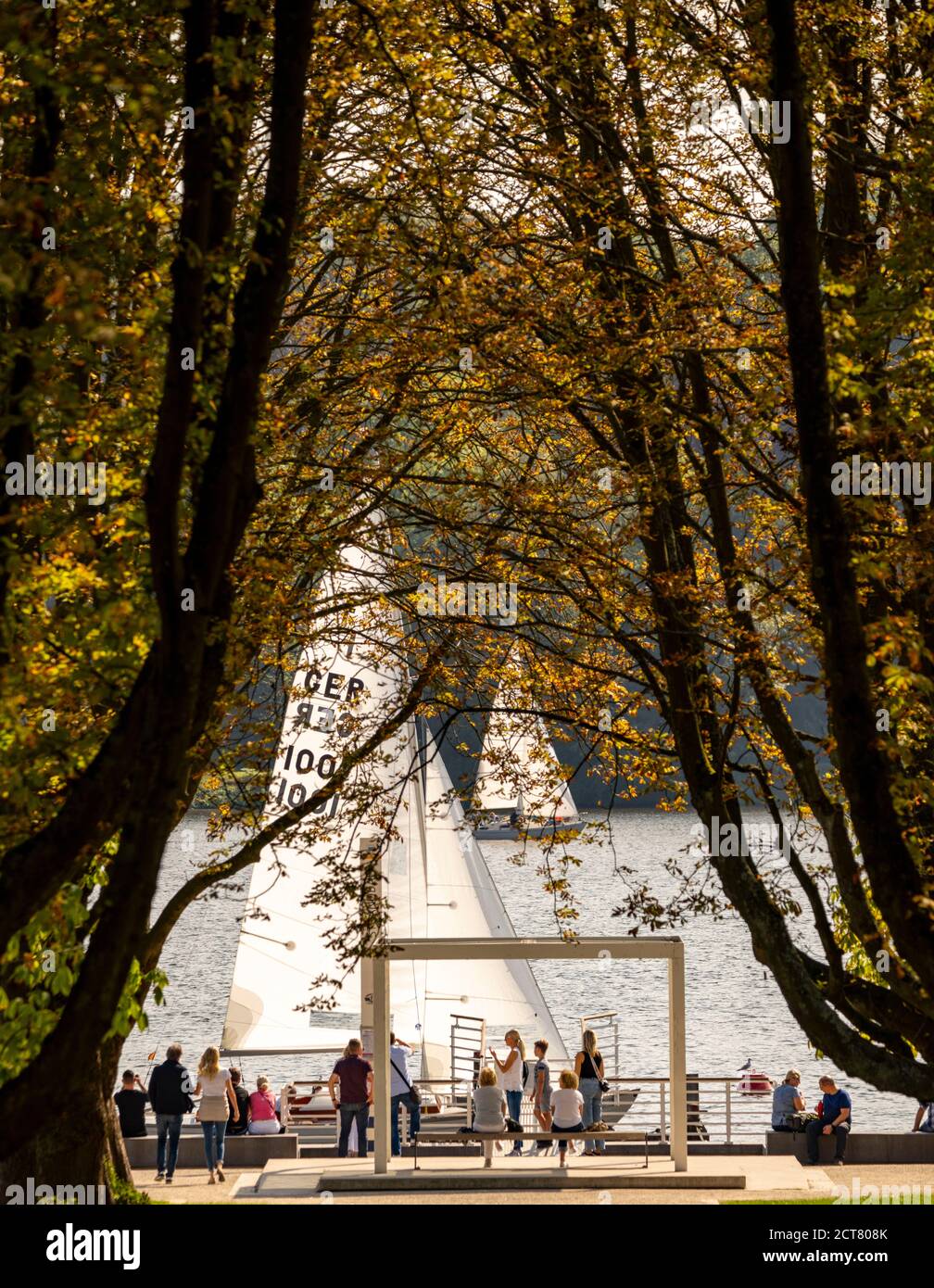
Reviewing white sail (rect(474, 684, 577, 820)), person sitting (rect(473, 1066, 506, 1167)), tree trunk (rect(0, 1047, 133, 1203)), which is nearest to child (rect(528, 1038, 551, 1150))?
person sitting (rect(473, 1066, 506, 1167))

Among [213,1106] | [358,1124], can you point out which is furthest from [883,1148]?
[213,1106]

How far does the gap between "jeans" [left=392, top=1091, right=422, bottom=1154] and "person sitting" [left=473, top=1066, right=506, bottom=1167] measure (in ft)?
3.24

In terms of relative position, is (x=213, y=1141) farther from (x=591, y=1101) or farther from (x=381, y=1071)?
(x=591, y=1101)

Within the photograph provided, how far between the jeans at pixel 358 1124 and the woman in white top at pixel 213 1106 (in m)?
1.58

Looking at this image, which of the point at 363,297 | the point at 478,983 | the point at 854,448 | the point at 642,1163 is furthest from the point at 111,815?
the point at 478,983

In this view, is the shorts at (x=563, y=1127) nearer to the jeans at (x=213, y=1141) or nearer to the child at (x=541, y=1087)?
the child at (x=541, y=1087)

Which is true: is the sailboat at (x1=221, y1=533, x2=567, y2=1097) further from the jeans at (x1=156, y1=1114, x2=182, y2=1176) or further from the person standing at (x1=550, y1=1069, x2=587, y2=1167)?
the person standing at (x1=550, y1=1069, x2=587, y2=1167)

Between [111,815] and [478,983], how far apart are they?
886 inches

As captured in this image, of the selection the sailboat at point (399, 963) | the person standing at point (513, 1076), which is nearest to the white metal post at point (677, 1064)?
the person standing at point (513, 1076)

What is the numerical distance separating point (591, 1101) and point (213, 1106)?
14.6 ft

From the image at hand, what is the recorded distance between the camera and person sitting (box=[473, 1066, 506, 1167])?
60.5 feet

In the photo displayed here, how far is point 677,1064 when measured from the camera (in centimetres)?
1798

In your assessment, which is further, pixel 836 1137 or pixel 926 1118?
pixel 926 1118

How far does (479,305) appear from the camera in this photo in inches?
406
